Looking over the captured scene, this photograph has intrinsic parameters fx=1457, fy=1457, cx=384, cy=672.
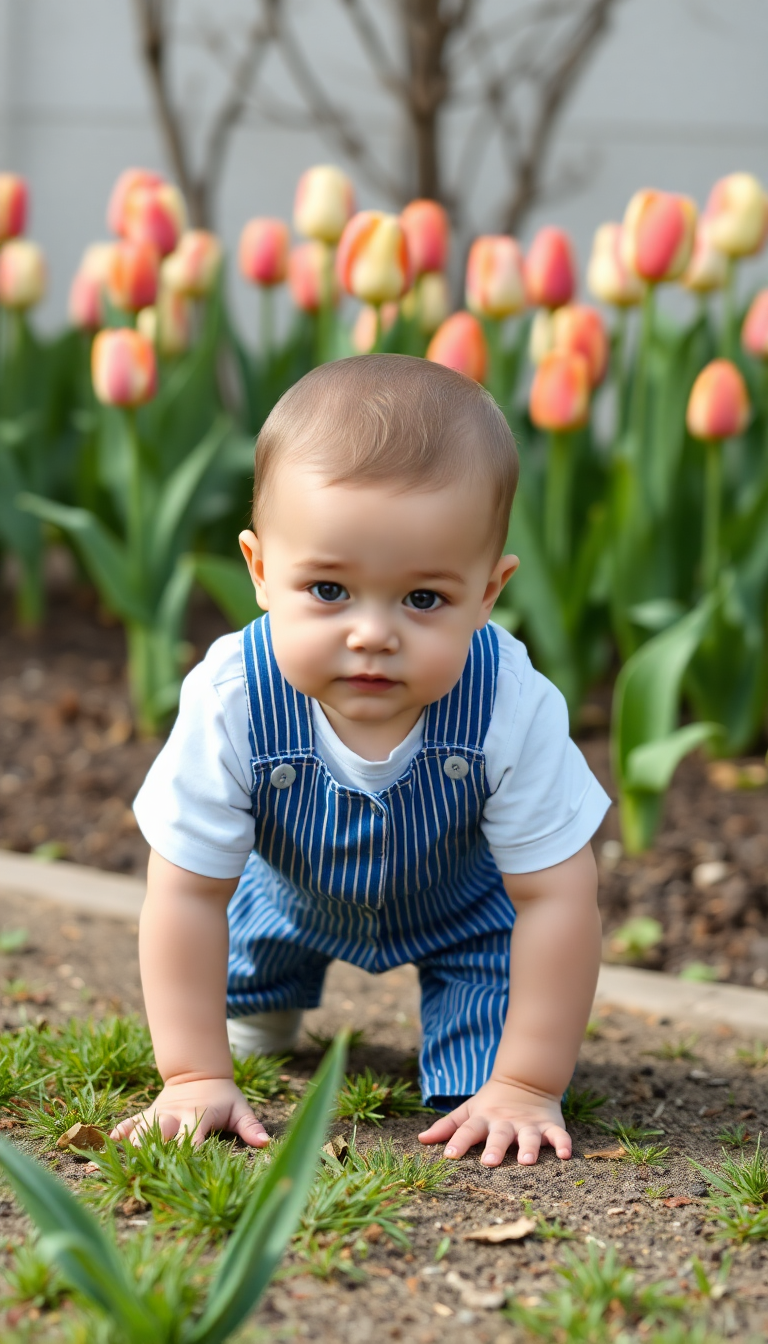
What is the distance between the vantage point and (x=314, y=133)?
612 centimetres

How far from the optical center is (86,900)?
2.70 m

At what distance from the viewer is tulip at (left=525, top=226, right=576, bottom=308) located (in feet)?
10.3

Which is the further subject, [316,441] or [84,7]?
[84,7]

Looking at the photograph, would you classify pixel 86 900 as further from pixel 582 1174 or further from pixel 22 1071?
pixel 582 1174

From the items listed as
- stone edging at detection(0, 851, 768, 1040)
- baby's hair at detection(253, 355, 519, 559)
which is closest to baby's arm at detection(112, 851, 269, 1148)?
baby's hair at detection(253, 355, 519, 559)

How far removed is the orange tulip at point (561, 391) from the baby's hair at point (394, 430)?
1.41m

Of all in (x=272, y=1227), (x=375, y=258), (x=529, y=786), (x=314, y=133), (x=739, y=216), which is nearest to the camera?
(x=272, y=1227)

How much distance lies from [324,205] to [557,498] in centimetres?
84

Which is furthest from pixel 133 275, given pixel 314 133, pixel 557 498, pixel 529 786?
pixel 314 133

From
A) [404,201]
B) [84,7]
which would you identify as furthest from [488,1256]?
[84,7]

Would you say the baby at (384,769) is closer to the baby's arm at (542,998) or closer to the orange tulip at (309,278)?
the baby's arm at (542,998)

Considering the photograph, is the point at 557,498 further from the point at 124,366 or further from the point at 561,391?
the point at 124,366

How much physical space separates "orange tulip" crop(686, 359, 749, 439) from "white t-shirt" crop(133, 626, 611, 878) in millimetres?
1355

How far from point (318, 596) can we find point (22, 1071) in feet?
2.42
